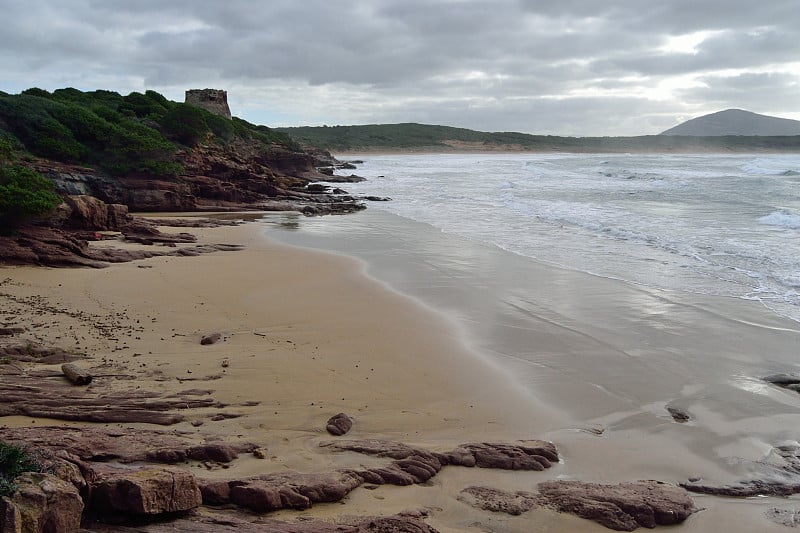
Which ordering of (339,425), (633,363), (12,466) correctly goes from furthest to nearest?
(633,363) → (339,425) → (12,466)

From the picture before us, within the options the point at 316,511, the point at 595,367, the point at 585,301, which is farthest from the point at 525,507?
the point at 585,301

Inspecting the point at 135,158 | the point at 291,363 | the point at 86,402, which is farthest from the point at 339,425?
the point at 135,158

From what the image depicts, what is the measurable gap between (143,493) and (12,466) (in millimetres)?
704

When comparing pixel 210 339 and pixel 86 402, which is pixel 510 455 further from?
pixel 210 339

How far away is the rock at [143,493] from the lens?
3.65m

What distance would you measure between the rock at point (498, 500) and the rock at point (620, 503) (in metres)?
0.13

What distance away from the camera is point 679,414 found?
6711mm

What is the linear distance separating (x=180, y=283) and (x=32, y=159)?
1100 centimetres

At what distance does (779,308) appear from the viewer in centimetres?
1091

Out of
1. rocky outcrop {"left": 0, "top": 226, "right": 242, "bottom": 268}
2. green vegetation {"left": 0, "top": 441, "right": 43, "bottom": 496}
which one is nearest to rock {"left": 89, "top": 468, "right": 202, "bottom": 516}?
green vegetation {"left": 0, "top": 441, "right": 43, "bottom": 496}

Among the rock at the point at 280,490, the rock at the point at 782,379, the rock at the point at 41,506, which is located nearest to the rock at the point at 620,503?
the rock at the point at 280,490

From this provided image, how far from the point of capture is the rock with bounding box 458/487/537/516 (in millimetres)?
4668

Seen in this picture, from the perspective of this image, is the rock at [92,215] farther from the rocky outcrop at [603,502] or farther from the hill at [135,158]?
the rocky outcrop at [603,502]

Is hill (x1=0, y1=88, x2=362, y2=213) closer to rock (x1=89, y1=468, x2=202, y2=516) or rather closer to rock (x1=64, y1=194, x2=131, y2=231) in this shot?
rock (x1=64, y1=194, x2=131, y2=231)
